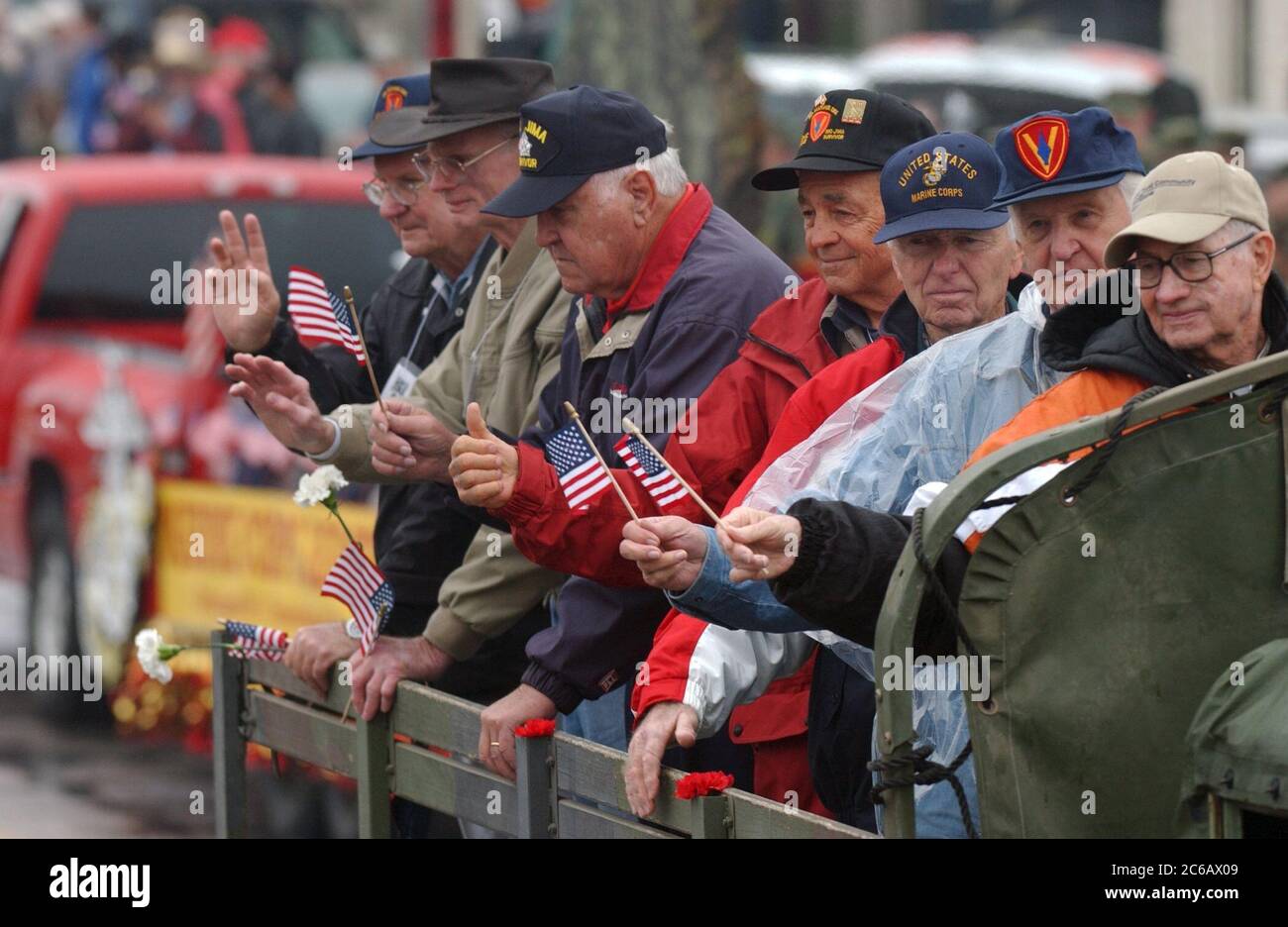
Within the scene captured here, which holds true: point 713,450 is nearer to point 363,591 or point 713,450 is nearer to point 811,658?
point 811,658

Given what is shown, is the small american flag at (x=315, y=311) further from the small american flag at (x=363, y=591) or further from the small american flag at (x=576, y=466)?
the small american flag at (x=576, y=466)

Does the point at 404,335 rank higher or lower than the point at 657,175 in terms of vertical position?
higher

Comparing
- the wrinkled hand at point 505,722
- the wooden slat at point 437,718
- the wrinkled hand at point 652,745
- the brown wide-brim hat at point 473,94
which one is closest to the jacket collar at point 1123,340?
the wrinkled hand at point 652,745

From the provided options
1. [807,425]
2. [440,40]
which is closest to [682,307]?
[807,425]

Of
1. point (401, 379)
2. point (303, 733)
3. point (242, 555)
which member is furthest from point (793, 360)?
point (242, 555)

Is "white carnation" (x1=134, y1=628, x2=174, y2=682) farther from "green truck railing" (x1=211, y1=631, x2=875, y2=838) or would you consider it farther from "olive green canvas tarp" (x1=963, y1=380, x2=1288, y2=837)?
"olive green canvas tarp" (x1=963, y1=380, x2=1288, y2=837)

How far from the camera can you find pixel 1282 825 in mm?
3523

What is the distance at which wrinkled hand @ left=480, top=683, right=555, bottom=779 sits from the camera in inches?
197

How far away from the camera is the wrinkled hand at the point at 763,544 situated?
3781 mm

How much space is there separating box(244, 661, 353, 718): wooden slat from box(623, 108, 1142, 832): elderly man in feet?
4.60

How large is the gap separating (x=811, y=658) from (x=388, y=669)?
1.22 meters

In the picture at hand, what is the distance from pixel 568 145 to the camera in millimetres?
5176
